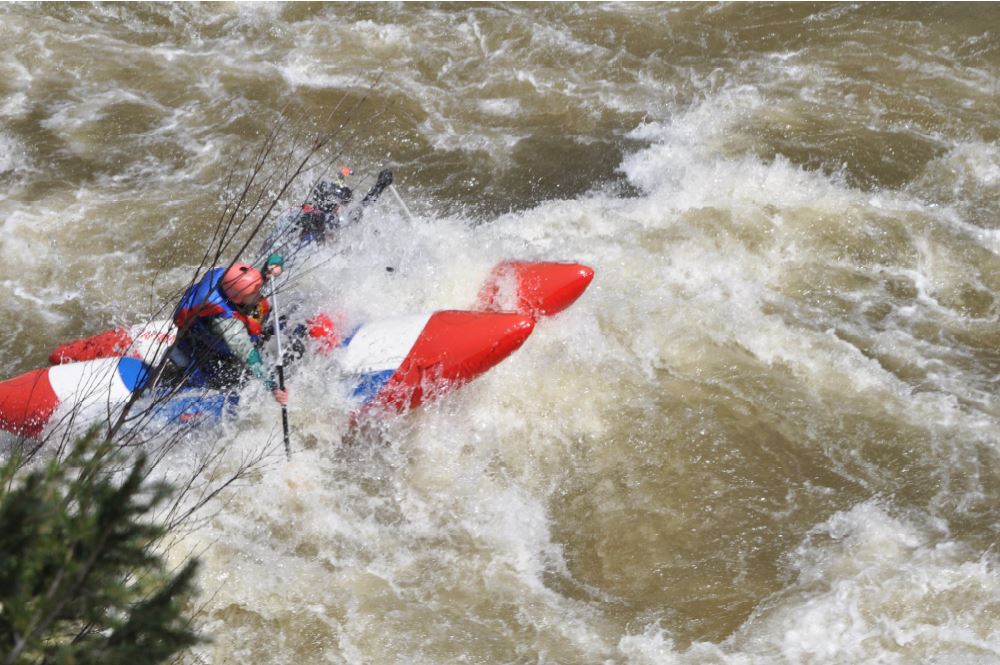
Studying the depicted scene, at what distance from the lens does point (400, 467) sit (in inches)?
198

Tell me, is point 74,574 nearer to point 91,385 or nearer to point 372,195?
point 91,385

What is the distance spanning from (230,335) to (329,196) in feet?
4.54

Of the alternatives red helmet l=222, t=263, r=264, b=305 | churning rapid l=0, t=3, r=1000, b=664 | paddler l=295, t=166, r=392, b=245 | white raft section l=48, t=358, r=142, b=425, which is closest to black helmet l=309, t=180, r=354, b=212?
paddler l=295, t=166, r=392, b=245

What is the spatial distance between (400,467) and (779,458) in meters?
1.99

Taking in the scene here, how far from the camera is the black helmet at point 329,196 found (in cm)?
580

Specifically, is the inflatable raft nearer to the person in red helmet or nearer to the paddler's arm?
the person in red helmet

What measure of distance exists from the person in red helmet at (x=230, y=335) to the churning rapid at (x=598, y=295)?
28 cm

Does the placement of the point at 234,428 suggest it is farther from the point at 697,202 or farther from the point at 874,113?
the point at 874,113

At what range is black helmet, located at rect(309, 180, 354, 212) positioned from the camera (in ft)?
19.0

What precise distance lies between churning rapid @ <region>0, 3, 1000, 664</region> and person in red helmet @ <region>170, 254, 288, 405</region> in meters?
0.28

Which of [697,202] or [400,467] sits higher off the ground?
[697,202]

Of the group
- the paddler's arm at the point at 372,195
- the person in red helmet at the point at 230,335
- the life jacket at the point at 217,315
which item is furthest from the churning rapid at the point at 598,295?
the life jacket at the point at 217,315

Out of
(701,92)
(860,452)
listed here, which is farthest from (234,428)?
(701,92)

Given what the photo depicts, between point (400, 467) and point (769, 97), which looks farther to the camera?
point (769, 97)
